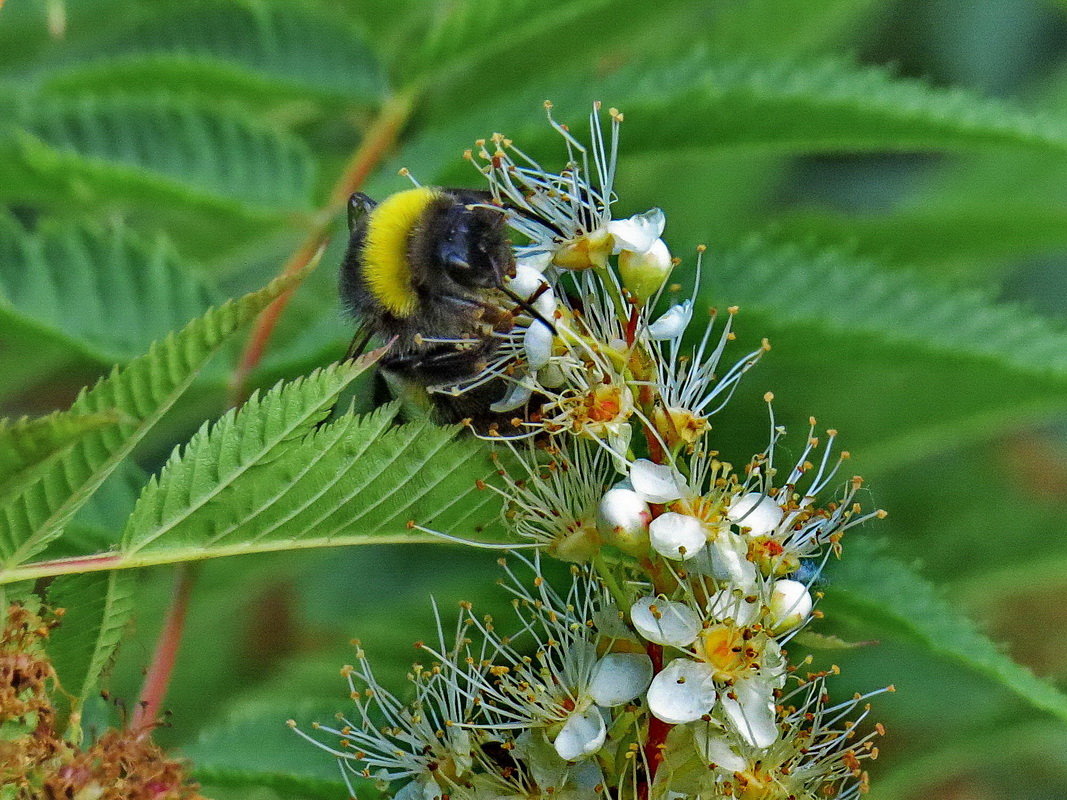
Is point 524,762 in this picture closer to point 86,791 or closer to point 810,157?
point 86,791

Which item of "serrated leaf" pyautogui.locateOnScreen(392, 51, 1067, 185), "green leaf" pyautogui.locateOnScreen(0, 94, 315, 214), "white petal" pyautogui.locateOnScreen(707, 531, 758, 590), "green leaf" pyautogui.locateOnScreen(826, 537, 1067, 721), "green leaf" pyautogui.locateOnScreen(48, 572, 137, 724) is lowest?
"green leaf" pyautogui.locateOnScreen(48, 572, 137, 724)

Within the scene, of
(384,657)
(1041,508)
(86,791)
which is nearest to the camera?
(86,791)

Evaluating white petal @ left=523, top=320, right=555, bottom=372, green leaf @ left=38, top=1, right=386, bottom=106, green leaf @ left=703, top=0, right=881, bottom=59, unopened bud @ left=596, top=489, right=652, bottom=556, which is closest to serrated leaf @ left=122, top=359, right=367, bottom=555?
white petal @ left=523, top=320, right=555, bottom=372

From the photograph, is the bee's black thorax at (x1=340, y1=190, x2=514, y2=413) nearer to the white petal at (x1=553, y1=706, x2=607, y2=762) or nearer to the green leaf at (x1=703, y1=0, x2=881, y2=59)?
the white petal at (x1=553, y1=706, x2=607, y2=762)

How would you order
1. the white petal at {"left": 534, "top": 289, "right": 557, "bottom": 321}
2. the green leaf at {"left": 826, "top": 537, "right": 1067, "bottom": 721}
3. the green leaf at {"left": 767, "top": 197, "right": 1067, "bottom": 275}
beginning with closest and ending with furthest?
the green leaf at {"left": 826, "top": 537, "right": 1067, "bottom": 721}, the white petal at {"left": 534, "top": 289, "right": 557, "bottom": 321}, the green leaf at {"left": 767, "top": 197, "right": 1067, "bottom": 275}

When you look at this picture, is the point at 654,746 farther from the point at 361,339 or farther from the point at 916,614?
the point at 361,339

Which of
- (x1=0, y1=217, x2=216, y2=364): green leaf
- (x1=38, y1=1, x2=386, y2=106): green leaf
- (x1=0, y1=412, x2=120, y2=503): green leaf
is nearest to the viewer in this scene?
(x1=0, y1=412, x2=120, y2=503): green leaf

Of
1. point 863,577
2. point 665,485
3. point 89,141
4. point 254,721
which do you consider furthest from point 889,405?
point 89,141
